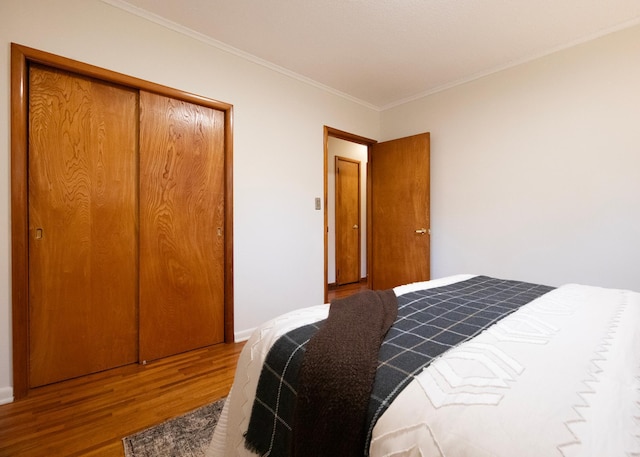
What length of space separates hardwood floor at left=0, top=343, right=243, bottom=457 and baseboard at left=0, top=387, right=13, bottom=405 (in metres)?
0.03

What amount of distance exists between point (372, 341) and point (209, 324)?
6.55 feet

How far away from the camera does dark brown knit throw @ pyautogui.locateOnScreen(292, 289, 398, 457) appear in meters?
0.65

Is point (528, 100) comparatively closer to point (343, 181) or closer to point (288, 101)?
point (288, 101)

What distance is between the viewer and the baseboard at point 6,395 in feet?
5.45

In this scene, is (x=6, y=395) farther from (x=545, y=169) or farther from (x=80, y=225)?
(x=545, y=169)

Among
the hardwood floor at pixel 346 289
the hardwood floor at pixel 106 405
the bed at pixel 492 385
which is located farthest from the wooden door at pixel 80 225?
the hardwood floor at pixel 346 289

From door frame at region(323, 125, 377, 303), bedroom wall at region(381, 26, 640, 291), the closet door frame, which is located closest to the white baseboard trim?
door frame at region(323, 125, 377, 303)

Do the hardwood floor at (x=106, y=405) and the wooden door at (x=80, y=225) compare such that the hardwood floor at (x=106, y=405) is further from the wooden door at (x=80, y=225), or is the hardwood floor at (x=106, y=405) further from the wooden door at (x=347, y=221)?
the wooden door at (x=347, y=221)

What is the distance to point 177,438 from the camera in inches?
54.8

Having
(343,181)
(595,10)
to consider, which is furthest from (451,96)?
(343,181)

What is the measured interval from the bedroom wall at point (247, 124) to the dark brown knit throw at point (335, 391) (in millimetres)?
1883

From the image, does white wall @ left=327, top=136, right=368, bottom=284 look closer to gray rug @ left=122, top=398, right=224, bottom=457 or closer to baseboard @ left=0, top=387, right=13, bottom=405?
gray rug @ left=122, top=398, right=224, bottom=457

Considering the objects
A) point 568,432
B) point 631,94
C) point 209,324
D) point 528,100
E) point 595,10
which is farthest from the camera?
point 528,100

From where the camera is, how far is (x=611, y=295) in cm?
142
